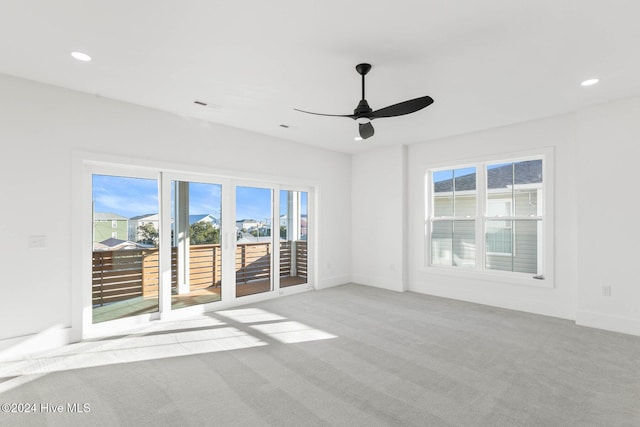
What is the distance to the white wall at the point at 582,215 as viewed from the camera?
3.70m

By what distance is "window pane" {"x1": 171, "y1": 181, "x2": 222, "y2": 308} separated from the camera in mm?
4367

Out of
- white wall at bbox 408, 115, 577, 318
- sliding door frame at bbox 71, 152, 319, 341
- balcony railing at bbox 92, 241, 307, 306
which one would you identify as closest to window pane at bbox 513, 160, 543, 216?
white wall at bbox 408, 115, 577, 318

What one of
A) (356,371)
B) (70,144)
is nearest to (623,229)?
(356,371)

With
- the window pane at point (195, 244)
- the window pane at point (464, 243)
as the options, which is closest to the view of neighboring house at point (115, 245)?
the window pane at point (195, 244)

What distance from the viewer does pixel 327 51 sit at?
8.72ft

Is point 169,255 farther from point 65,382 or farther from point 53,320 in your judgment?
point 65,382

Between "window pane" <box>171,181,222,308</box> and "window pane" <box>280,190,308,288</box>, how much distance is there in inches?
49.0

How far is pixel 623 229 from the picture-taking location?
372cm

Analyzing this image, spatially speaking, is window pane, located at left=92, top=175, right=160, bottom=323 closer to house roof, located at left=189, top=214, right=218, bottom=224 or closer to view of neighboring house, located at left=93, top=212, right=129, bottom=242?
view of neighboring house, located at left=93, top=212, right=129, bottom=242

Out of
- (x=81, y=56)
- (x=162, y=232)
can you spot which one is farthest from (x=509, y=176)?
(x=81, y=56)

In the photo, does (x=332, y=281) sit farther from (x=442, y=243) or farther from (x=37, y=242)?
(x=37, y=242)

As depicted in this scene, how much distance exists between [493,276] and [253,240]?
3.86 metres

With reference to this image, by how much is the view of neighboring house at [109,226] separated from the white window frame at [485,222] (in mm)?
4725

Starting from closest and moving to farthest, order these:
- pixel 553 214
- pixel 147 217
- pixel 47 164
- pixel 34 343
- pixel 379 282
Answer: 1. pixel 34 343
2. pixel 47 164
3. pixel 147 217
4. pixel 553 214
5. pixel 379 282
